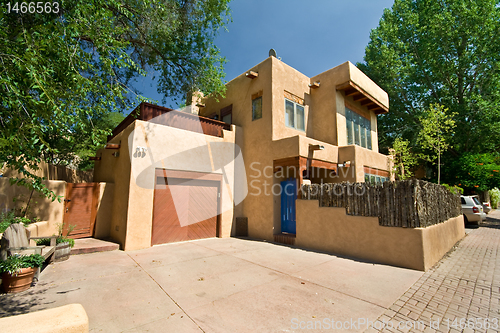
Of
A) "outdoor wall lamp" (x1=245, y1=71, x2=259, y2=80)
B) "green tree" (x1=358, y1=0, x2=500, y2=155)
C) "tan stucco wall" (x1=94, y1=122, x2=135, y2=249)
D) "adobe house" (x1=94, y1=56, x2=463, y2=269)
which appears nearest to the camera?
"tan stucco wall" (x1=94, y1=122, x2=135, y2=249)

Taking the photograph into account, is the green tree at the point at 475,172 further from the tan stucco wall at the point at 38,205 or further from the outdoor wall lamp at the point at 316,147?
the tan stucco wall at the point at 38,205

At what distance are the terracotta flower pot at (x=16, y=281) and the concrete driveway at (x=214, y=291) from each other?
0.74 feet

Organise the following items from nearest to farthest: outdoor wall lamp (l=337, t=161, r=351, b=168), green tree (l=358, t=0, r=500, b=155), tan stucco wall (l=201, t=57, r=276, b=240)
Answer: tan stucco wall (l=201, t=57, r=276, b=240)
outdoor wall lamp (l=337, t=161, r=351, b=168)
green tree (l=358, t=0, r=500, b=155)

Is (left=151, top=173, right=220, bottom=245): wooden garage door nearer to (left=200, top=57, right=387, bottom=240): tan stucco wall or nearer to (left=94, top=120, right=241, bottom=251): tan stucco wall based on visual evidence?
(left=94, top=120, right=241, bottom=251): tan stucco wall

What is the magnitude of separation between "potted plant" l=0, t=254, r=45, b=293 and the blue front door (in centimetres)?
780

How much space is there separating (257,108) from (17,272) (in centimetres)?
950

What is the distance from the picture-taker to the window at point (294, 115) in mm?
11211

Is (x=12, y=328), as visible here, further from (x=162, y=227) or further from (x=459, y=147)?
(x=459, y=147)

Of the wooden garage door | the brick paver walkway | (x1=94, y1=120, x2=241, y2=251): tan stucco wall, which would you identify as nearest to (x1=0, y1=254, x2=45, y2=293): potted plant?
(x1=94, y1=120, x2=241, y2=251): tan stucco wall

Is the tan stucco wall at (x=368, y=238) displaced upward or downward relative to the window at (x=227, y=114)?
downward

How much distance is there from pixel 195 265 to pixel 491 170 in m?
19.6

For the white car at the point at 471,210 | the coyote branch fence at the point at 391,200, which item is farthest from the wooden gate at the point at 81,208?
the white car at the point at 471,210

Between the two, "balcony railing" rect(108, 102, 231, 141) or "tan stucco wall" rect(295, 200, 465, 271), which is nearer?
"tan stucco wall" rect(295, 200, 465, 271)

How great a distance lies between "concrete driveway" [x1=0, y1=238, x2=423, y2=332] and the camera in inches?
137
